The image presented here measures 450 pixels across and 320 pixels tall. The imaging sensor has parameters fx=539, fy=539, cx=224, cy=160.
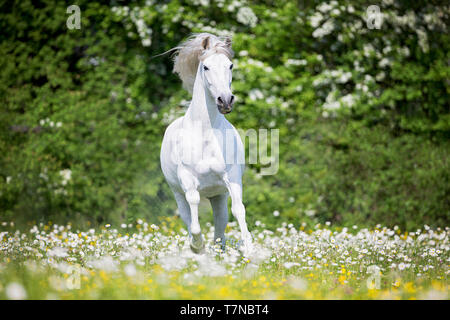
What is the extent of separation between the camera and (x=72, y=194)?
9.20m

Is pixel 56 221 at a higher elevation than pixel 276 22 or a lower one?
lower

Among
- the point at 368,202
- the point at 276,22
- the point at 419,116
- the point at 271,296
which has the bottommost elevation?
the point at 271,296

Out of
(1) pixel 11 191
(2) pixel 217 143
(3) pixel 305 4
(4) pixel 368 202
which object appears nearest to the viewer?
(2) pixel 217 143

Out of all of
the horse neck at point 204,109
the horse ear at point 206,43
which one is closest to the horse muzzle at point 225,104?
the horse neck at point 204,109

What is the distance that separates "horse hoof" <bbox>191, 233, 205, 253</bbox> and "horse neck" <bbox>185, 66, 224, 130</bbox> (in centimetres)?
99

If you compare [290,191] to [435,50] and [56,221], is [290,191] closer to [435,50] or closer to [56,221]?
[435,50]

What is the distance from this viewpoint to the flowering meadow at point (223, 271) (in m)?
3.86

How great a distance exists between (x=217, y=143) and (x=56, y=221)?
5.40 m

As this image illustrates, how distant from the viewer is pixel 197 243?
497cm

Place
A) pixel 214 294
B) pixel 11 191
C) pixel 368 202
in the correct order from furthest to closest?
1. pixel 11 191
2. pixel 368 202
3. pixel 214 294

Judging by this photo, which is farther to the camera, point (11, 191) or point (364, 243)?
point (11, 191)

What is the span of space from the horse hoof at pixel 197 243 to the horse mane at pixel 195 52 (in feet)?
4.93

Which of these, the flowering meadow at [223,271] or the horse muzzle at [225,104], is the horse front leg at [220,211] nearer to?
the flowering meadow at [223,271]

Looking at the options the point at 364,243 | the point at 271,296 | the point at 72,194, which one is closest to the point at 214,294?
the point at 271,296
